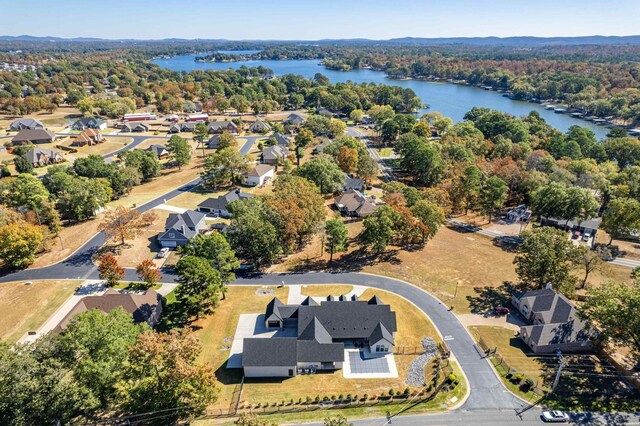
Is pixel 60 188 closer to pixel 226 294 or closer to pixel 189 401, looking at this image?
pixel 226 294

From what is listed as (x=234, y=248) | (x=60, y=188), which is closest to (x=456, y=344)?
(x=234, y=248)

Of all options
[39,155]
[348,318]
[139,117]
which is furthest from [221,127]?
[348,318]

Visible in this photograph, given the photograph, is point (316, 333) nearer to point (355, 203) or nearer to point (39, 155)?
point (355, 203)

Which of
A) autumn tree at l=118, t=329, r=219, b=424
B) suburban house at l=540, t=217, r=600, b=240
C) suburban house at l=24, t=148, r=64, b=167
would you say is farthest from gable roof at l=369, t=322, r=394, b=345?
suburban house at l=24, t=148, r=64, b=167

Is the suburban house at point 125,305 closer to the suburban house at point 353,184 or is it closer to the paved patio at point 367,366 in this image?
the paved patio at point 367,366

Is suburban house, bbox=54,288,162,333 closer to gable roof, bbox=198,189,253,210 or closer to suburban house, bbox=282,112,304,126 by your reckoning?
gable roof, bbox=198,189,253,210

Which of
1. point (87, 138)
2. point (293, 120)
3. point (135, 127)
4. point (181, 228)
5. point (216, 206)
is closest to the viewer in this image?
point (181, 228)
